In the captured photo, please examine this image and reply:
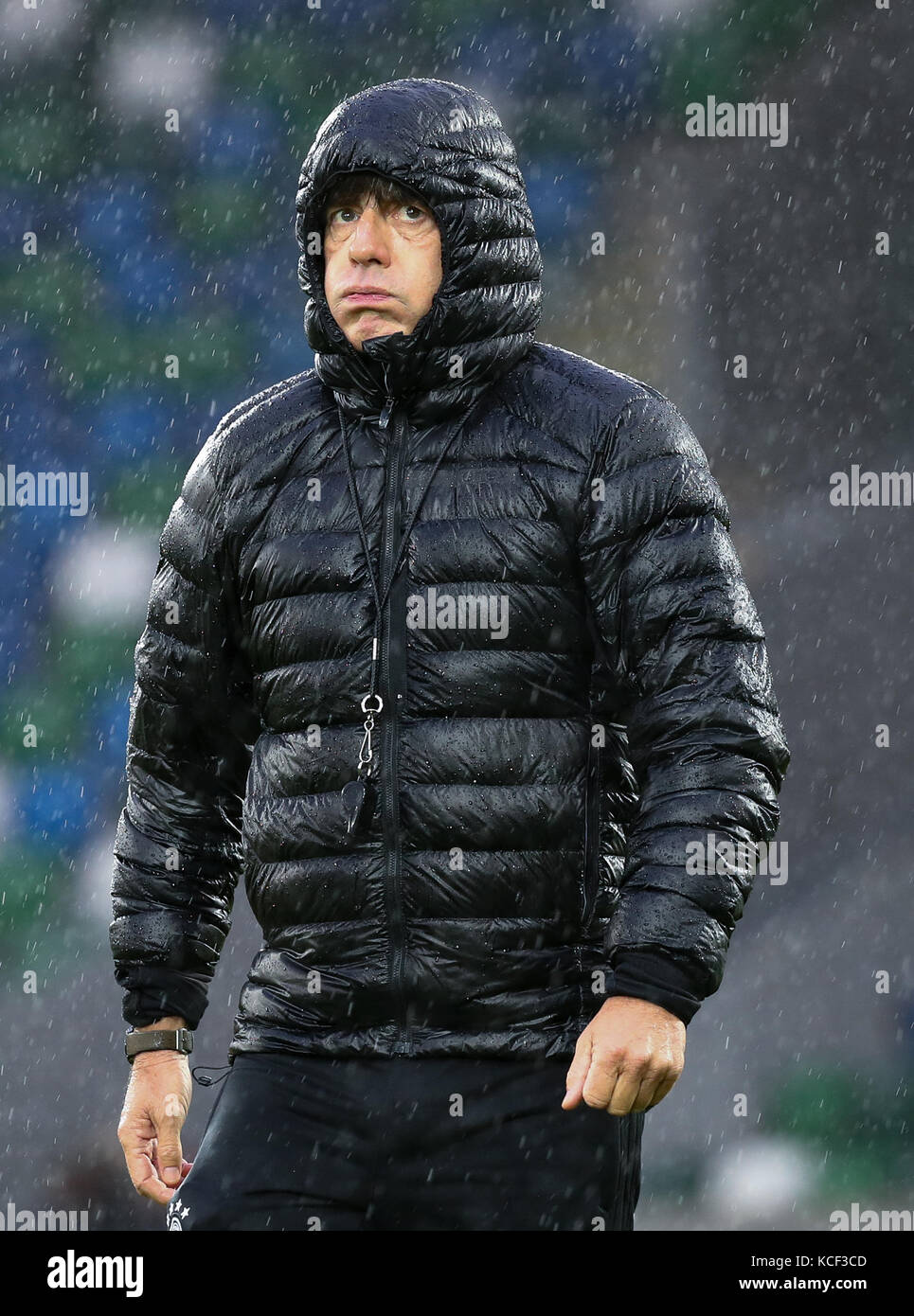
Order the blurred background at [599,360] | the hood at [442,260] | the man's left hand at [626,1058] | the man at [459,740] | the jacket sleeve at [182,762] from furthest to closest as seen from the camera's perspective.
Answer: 1. the blurred background at [599,360]
2. the jacket sleeve at [182,762]
3. the hood at [442,260]
4. the man at [459,740]
5. the man's left hand at [626,1058]

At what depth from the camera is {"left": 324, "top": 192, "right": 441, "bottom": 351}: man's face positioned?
3.17m

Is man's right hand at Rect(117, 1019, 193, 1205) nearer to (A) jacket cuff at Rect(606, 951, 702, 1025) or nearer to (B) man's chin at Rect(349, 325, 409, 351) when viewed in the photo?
(A) jacket cuff at Rect(606, 951, 702, 1025)

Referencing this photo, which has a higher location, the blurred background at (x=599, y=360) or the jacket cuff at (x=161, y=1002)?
the blurred background at (x=599, y=360)

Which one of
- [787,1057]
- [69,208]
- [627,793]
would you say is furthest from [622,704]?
[69,208]

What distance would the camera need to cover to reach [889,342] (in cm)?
784

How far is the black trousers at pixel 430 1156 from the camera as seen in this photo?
2893 mm

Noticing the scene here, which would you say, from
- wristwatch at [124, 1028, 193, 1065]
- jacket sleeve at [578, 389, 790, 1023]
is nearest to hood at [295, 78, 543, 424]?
jacket sleeve at [578, 389, 790, 1023]

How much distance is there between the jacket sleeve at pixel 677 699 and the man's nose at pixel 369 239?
0.45 metres

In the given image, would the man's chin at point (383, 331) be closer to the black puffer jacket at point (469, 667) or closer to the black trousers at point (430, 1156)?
the black puffer jacket at point (469, 667)

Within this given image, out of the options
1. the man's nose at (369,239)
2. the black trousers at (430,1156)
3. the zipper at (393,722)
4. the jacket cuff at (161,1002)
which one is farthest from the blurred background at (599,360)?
the man's nose at (369,239)

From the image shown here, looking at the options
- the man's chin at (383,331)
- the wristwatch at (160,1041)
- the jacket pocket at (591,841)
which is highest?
the man's chin at (383,331)

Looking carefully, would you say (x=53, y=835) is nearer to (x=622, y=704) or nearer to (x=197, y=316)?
(x=197, y=316)

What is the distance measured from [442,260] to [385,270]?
0.09 meters

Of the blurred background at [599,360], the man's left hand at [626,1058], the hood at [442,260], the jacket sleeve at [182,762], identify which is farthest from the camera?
the blurred background at [599,360]
